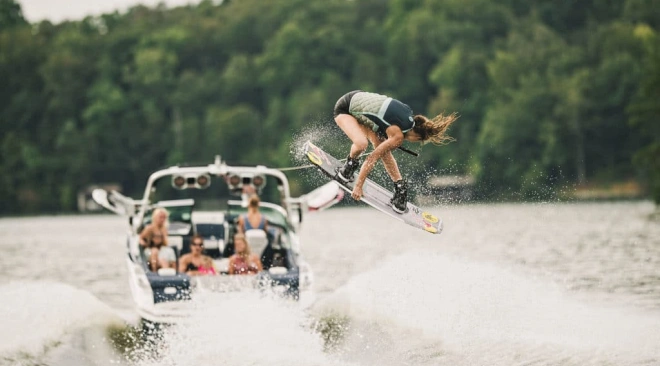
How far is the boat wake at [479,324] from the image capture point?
13.6 metres

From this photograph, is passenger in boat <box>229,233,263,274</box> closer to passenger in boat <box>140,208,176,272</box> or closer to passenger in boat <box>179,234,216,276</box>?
passenger in boat <box>179,234,216,276</box>

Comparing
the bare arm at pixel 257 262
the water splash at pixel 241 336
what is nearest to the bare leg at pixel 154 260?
the bare arm at pixel 257 262

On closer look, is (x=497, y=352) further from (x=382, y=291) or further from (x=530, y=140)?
(x=530, y=140)

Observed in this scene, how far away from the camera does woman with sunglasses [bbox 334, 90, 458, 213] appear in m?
13.9

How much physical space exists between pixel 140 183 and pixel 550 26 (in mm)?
27820

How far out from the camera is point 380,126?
14141mm

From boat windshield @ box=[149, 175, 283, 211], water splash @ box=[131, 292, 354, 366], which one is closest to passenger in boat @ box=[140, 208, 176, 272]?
water splash @ box=[131, 292, 354, 366]

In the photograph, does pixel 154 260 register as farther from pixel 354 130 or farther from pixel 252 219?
pixel 354 130

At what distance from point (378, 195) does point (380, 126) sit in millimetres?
1138

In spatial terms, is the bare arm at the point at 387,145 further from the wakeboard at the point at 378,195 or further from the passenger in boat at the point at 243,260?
the passenger in boat at the point at 243,260

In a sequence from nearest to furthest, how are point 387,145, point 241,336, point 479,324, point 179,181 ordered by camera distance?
point 387,145
point 241,336
point 479,324
point 179,181

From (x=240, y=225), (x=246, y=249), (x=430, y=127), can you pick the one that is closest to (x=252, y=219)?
(x=240, y=225)

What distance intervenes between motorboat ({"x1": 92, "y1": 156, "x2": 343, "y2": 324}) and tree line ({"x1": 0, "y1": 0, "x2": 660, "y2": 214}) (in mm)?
42745

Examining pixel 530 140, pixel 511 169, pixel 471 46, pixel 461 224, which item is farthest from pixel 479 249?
pixel 471 46
